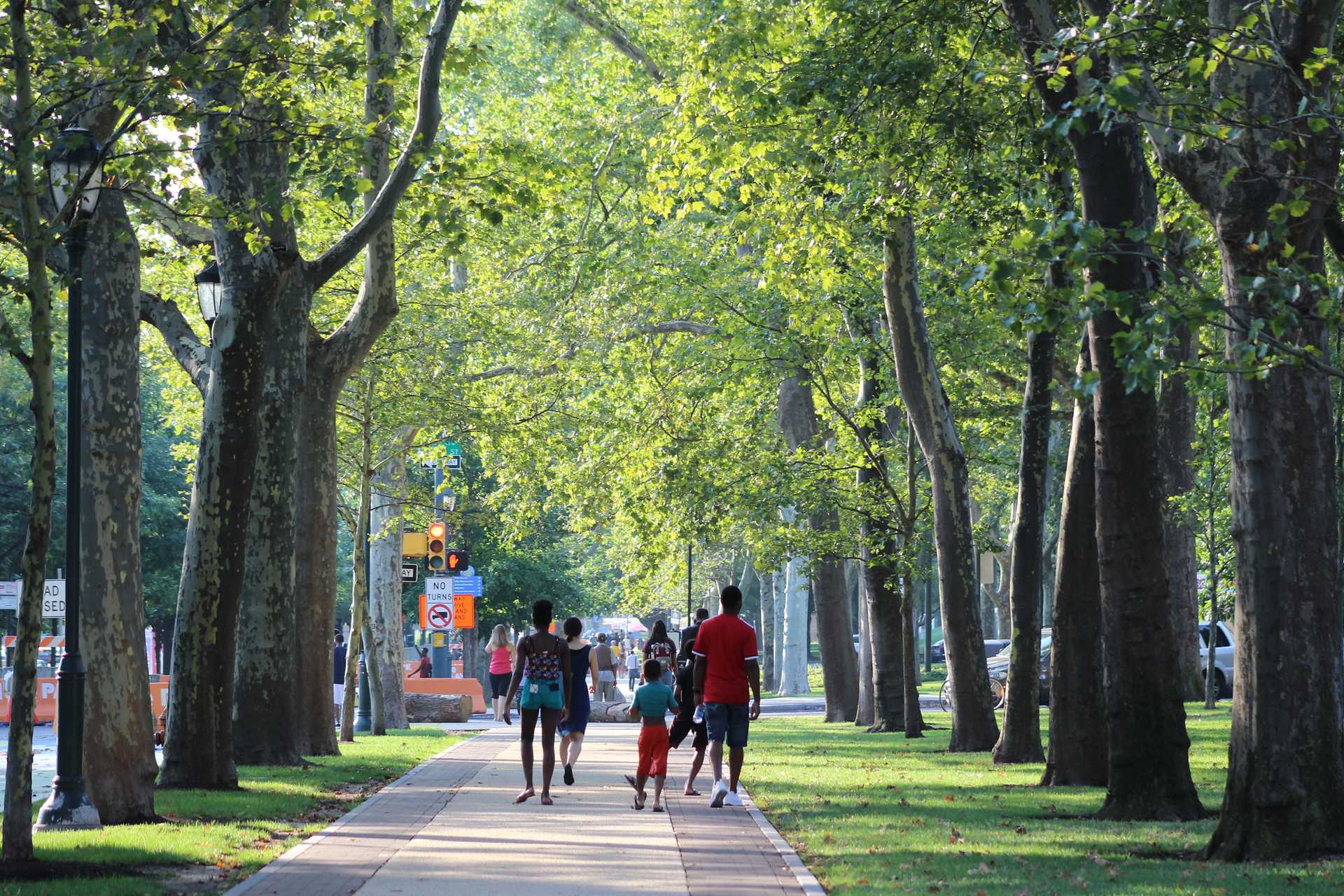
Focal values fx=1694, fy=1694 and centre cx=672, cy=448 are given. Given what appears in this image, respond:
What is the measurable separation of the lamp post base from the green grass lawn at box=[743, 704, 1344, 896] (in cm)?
507

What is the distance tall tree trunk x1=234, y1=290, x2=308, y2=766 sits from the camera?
1778cm

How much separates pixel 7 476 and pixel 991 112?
38257 mm

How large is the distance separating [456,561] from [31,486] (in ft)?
59.8

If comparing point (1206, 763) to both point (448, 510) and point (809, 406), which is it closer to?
point (809, 406)

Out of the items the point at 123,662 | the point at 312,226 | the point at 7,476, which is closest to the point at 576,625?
the point at 123,662

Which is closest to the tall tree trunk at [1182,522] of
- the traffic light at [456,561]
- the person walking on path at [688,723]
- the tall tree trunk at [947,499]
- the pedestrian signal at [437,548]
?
the tall tree trunk at [947,499]

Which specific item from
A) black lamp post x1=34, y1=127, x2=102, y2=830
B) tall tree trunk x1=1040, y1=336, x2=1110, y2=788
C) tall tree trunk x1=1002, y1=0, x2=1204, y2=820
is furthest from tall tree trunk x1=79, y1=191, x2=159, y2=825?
tall tree trunk x1=1040, y1=336, x2=1110, y2=788

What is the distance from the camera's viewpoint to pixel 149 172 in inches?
484

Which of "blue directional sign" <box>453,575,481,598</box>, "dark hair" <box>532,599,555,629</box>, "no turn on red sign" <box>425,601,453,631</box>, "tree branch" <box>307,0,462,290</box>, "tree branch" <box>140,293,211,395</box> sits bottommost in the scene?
"dark hair" <box>532,599,555,629</box>

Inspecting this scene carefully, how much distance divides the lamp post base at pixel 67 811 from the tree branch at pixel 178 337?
6.29m

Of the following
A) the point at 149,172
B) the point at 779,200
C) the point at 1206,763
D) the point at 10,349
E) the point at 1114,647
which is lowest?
the point at 1206,763

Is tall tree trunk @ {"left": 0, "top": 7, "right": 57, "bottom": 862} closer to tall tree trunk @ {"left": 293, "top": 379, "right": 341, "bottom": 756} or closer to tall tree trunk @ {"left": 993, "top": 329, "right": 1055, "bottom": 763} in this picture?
tall tree trunk @ {"left": 293, "top": 379, "right": 341, "bottom": 756}

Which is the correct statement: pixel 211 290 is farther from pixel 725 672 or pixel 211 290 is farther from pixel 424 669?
pixel 424 669

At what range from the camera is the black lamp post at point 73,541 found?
37.3ft
